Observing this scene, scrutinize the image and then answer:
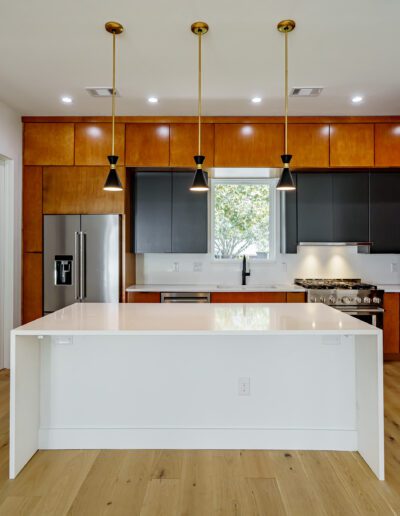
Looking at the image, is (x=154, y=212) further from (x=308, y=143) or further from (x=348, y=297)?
(x=348, y=297)

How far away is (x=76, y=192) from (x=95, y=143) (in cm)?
58

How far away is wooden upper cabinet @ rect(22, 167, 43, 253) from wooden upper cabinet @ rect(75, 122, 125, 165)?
19.7 inches

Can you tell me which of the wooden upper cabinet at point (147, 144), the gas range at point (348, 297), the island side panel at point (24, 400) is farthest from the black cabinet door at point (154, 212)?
the island side panel at point (24, 400)

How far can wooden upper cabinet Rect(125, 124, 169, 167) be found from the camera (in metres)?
4.30

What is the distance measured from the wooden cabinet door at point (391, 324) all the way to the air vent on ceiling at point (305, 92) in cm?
231

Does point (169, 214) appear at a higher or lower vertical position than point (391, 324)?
higher

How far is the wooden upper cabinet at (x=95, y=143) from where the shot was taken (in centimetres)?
429

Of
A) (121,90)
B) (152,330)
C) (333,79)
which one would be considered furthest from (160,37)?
(152,330)

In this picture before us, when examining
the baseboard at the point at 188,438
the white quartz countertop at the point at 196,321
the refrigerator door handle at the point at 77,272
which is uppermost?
the refrigerator door handle at the point at 77,272

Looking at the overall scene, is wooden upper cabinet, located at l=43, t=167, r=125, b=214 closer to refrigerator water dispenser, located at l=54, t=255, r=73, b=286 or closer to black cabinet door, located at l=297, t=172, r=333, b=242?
refrigerator water dispenser, located at l=54, t=255, r=73, b=286

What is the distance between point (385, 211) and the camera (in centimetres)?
451

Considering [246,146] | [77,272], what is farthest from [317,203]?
[77,272]

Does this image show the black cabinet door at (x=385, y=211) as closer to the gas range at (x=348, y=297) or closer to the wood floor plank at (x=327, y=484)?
the gas range at (x=348, y=297)

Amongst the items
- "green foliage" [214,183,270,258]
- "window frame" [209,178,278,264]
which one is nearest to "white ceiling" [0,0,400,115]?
"window frame" [209,178,278,264]
